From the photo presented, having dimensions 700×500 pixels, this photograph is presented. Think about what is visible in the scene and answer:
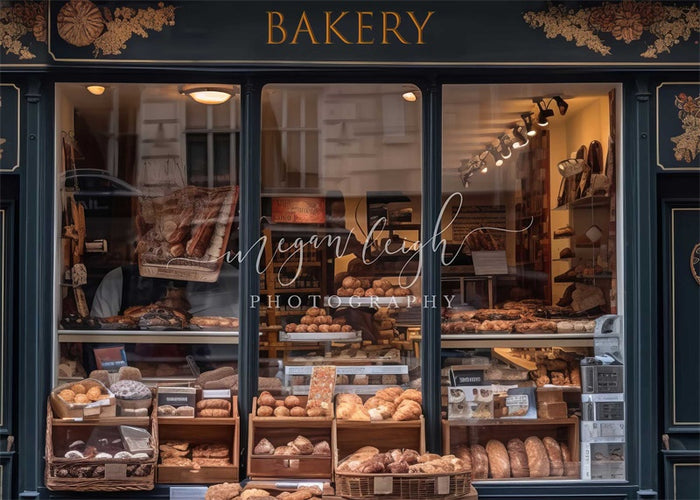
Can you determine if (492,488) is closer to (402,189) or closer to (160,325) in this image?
(402,189)

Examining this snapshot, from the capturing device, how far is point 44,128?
6547 millimetres

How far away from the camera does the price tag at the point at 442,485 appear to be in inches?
222

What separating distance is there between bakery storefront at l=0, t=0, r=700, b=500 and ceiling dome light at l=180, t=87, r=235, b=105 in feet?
0.07

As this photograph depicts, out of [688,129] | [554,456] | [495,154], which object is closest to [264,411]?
[554,456]

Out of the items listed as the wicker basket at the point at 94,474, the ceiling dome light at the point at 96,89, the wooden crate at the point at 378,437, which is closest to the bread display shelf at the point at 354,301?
the wooden crate at the point at 378,437

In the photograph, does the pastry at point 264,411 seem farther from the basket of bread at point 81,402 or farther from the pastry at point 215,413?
the basket of bread at point 81,402

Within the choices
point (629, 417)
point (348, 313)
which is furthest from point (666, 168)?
point (348, 313)

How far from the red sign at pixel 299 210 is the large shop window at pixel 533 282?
112cm

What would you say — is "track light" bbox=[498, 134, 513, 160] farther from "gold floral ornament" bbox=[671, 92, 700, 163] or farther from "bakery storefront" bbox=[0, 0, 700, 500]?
"gold floral ornament" bbox=[671, 92, 700, 163]

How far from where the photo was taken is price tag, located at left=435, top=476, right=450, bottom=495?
5648mm

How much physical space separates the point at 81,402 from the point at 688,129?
207 inches

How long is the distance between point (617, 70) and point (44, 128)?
4550 millimetres

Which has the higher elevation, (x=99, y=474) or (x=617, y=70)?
(x=617, y=70)

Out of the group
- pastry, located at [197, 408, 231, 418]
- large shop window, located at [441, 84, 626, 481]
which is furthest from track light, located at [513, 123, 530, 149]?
pastry, located at [197, 408, 231, 418]
